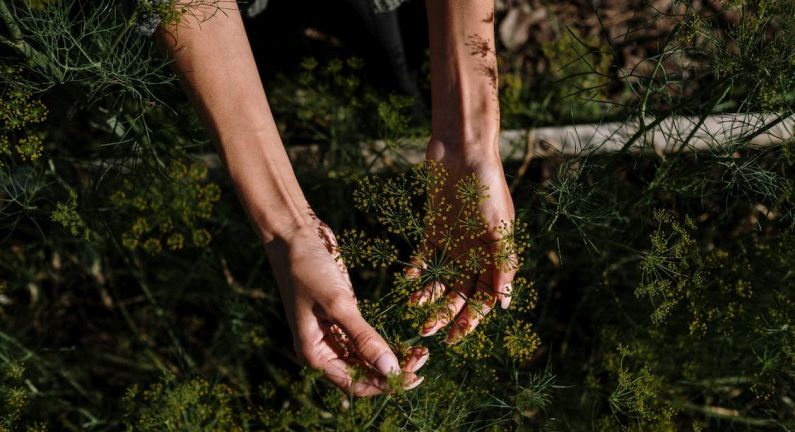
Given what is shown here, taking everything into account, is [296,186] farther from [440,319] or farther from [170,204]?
[170,204]

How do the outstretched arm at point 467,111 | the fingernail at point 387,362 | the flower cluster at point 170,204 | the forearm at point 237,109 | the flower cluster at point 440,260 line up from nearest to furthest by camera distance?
the fingernail at point 387,362 → the flower cluster at point 440,260 → the forearm at point 237,109 → the outstretched arm at point 467,111 → the flower cluster at point 170,204

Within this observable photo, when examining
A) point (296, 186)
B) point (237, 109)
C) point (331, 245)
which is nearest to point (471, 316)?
point (331, 245)

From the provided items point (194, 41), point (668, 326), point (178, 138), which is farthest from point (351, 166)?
point (668, 326)

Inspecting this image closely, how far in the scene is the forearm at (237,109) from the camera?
1.78m

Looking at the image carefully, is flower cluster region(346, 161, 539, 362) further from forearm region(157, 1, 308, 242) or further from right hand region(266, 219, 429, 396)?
forearm region(157, 1, 308, 242)

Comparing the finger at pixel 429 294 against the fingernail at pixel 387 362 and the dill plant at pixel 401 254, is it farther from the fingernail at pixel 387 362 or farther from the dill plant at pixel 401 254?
the fingernail at pixel 387 362

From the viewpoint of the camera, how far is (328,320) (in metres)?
1.73

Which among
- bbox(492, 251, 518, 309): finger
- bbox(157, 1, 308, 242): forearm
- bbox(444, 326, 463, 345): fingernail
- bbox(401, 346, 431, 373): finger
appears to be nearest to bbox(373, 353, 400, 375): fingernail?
bbox(401, 346, 431, 373): finger

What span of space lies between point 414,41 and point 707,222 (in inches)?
70.9

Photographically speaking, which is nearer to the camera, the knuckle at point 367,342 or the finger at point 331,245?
the knuckle at point 367,342

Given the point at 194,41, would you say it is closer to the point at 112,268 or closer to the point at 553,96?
the point at 112,268

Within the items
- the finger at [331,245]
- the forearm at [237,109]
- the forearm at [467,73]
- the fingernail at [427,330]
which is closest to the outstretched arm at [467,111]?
the forearm at [467,73]

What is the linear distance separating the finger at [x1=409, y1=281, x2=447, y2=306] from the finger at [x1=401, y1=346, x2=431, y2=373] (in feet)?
0.47

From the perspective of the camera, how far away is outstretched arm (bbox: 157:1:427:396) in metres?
1.71
